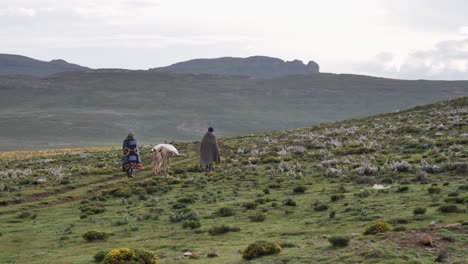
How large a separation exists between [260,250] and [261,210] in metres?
8.98

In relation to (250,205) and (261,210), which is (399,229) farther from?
(250,205)

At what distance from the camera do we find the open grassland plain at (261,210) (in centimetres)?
1630

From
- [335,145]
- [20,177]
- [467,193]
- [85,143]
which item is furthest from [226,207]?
[85,143]

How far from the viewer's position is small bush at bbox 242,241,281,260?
16.2 m

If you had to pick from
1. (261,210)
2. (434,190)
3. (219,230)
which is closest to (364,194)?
(434,190)

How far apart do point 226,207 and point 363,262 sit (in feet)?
40.5

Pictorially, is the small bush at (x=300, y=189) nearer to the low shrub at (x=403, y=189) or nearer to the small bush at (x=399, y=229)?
the low shrub at (x=403, y=189)

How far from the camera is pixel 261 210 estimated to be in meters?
25.2

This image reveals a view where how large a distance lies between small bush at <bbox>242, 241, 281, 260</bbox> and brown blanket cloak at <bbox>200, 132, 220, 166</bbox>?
2257 cm

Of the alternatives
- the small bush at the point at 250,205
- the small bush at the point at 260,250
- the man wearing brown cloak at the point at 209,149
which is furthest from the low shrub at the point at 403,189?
the man wearing brown cloak at the point at 209,149

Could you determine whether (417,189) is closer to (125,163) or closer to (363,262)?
(363,262)

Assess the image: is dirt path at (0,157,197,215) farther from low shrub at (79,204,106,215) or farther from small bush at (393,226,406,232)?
small bush at (393,226,406,232)

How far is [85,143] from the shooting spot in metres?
161

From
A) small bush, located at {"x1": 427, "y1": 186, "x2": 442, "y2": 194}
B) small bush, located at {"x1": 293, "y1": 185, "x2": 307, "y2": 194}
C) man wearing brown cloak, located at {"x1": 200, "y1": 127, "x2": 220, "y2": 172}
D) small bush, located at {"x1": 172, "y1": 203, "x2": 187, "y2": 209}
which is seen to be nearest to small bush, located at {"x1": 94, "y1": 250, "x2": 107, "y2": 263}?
small bush, located at {"x1": 172, "y1": 203, "x2": 187, "y2": 209}
